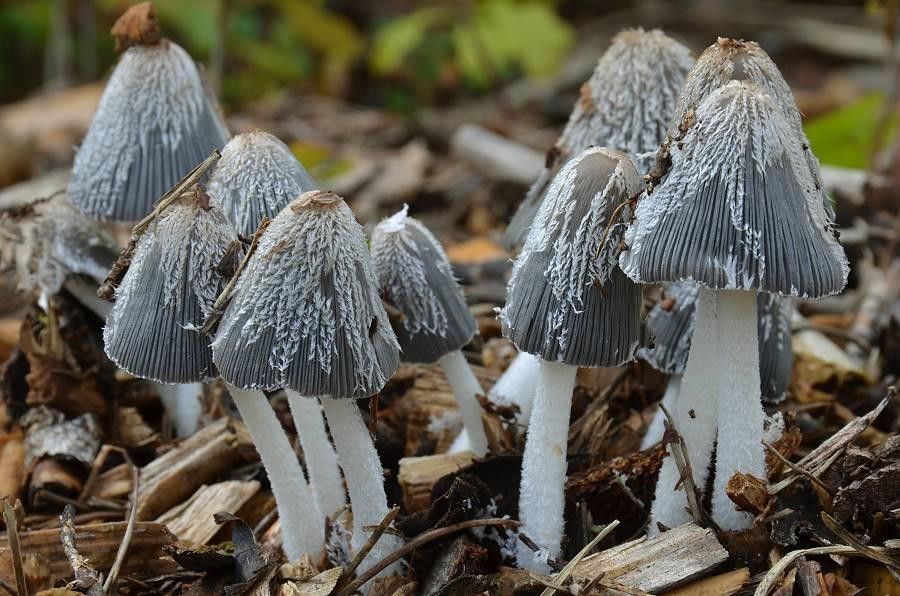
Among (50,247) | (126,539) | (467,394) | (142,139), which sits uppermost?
(142,139)

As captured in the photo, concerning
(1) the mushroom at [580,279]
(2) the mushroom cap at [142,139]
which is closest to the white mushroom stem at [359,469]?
(1) the mushroom at [580,279]

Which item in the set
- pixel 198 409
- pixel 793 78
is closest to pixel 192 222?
pixel 198 409

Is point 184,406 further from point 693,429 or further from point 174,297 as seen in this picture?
point 693,429

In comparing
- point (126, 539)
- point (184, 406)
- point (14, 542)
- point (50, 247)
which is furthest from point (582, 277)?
point (50, 247)

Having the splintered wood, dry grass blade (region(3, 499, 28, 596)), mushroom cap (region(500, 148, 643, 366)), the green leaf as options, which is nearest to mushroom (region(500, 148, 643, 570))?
mushroom cap (region(500, 148, 643, 366))

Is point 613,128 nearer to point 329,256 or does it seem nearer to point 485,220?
point 329,256

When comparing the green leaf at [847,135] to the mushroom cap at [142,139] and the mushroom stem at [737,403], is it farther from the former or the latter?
the mushroom cap at [142,139]
